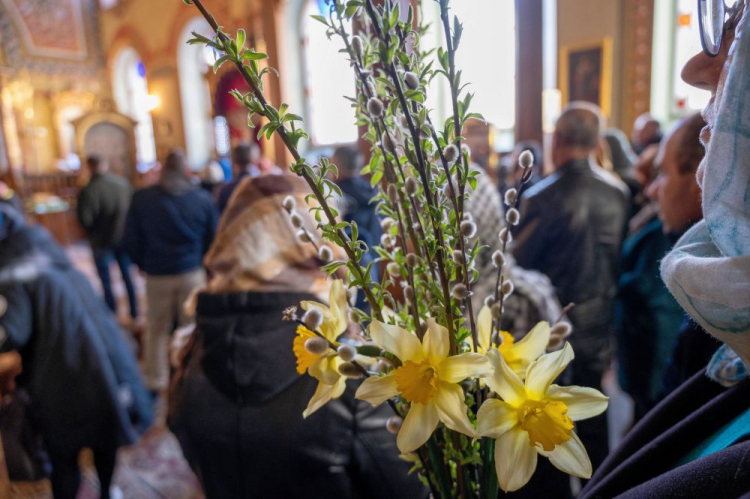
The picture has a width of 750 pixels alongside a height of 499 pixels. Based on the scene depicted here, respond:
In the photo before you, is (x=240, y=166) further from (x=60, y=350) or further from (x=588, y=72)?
(x=588, y=72)

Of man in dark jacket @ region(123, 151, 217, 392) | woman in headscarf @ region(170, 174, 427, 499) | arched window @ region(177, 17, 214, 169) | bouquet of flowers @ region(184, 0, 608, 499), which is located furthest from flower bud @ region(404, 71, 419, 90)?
arched window @ region(177, 17, 214, 169)

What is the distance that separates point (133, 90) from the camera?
14.4 m

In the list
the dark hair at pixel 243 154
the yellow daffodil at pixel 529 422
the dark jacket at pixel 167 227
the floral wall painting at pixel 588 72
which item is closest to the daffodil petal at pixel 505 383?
the yellow daffodil at pixel 529 422

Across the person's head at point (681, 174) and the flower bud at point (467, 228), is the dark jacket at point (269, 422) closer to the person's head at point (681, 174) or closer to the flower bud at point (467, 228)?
the flower bud at point (467, 228)

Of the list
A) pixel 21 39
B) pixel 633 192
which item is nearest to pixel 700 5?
pixel 633 192

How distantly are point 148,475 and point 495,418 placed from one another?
2674 millimetres

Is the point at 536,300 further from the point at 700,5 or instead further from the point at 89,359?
the point at 89,359

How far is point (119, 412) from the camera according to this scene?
1.99m

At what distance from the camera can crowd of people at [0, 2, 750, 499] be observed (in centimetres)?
47

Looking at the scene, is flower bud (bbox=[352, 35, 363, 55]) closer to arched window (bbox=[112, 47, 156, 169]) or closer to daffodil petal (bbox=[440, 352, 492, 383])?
daffodil petal (bbox=[440, 352, 492, 383])

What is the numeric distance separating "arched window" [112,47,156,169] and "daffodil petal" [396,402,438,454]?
47.6 ft

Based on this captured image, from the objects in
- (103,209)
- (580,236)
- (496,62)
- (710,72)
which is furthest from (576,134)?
(496,62)

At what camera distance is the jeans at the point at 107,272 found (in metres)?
4.98

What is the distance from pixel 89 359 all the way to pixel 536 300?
165cm
